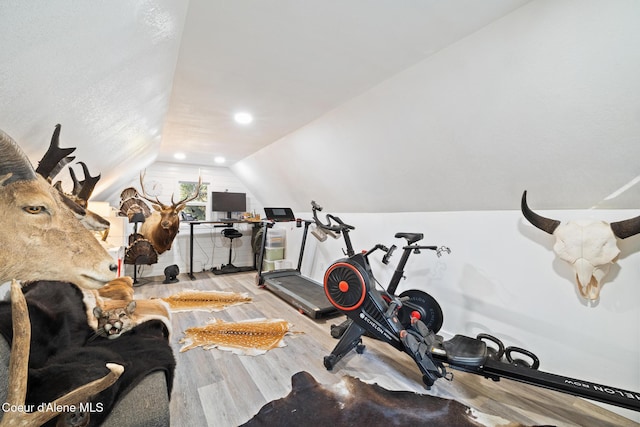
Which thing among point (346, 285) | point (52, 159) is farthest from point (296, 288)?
point (52, 159)

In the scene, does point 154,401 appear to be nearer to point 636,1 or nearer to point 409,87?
point 409,87

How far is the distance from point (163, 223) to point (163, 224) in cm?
2

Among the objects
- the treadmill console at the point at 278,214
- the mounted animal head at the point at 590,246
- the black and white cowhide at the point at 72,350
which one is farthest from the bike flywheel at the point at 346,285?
the treadmill console at the point at 278,214

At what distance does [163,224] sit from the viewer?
13.4ft

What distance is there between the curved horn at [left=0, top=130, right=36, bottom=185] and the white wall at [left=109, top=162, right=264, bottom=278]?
4.98 metres

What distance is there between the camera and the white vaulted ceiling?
2.99 feet

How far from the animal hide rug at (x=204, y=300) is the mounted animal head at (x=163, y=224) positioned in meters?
0.92

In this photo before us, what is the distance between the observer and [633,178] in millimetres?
1663

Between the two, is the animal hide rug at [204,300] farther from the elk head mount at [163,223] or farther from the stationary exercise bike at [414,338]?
the stationary exercise bike at [414,338]

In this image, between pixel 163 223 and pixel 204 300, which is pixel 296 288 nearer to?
pixel 204 300

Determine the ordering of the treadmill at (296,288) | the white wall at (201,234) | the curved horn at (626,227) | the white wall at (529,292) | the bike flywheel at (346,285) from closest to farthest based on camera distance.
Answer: the curved horn at (626,227)
the white wall at (529,292)
the bike flywheel at (346,285)
the treadmill at (296,288)
the white wall at (201,234)

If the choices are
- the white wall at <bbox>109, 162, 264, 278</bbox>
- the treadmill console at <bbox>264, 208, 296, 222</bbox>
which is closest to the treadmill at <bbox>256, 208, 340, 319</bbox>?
the treadmill console at <bbox>264, 208, 296, 222</bbox>

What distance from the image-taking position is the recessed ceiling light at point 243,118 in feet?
9.48

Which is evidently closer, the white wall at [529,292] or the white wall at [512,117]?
the white wall at [512,117]
